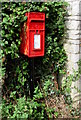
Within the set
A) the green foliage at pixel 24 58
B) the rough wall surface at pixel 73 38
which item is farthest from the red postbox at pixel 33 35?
the rough wall surface at pixel 73 38

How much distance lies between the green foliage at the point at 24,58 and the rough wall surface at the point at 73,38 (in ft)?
0.31

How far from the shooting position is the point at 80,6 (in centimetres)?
326

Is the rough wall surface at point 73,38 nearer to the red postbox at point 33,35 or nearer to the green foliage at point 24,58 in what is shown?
the green foliage at point 24,58

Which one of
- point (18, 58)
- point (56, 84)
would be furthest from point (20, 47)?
point (56, 84)

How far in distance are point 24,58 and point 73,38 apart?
869 millimetres

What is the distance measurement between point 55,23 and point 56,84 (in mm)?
1020

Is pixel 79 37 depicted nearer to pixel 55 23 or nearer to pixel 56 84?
pixel 55 23

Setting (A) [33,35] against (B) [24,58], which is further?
(B) [24,58]

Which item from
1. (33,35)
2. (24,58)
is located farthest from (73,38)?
(24,58)

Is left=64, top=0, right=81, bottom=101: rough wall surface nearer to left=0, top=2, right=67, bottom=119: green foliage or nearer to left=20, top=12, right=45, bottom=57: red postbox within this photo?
left=0, top=2, right=67, bottom=119: green foliage

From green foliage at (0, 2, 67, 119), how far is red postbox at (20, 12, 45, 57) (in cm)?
9

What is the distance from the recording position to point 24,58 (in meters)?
3.29

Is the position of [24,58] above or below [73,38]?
below

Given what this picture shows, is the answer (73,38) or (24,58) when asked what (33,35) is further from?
(73,38)
